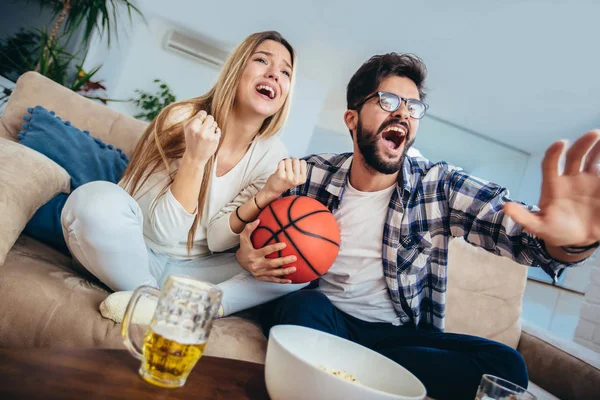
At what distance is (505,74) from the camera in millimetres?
5355

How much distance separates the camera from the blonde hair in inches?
65.7

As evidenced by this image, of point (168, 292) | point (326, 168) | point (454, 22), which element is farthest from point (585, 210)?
point (454, 22)

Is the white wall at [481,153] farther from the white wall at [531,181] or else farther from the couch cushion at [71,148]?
the couch cushion at [71,148]

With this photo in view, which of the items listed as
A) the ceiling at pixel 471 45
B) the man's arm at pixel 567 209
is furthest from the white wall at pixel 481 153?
the man's arm at pixel 567 209

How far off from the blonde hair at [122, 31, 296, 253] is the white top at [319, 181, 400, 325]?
1.71 feet

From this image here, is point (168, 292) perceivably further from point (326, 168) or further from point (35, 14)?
point (35, 14)

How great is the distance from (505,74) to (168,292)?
566cm

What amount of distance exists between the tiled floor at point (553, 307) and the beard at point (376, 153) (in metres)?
3.80

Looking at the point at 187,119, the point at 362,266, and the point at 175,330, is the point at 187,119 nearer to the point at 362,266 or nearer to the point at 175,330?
the point at 362,266

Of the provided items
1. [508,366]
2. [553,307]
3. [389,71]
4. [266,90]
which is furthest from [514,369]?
[553,307]

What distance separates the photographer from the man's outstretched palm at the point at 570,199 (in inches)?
34.6

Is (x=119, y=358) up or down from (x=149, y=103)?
down

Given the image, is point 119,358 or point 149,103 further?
point 149,103

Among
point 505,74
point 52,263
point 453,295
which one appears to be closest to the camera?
point 52,263
